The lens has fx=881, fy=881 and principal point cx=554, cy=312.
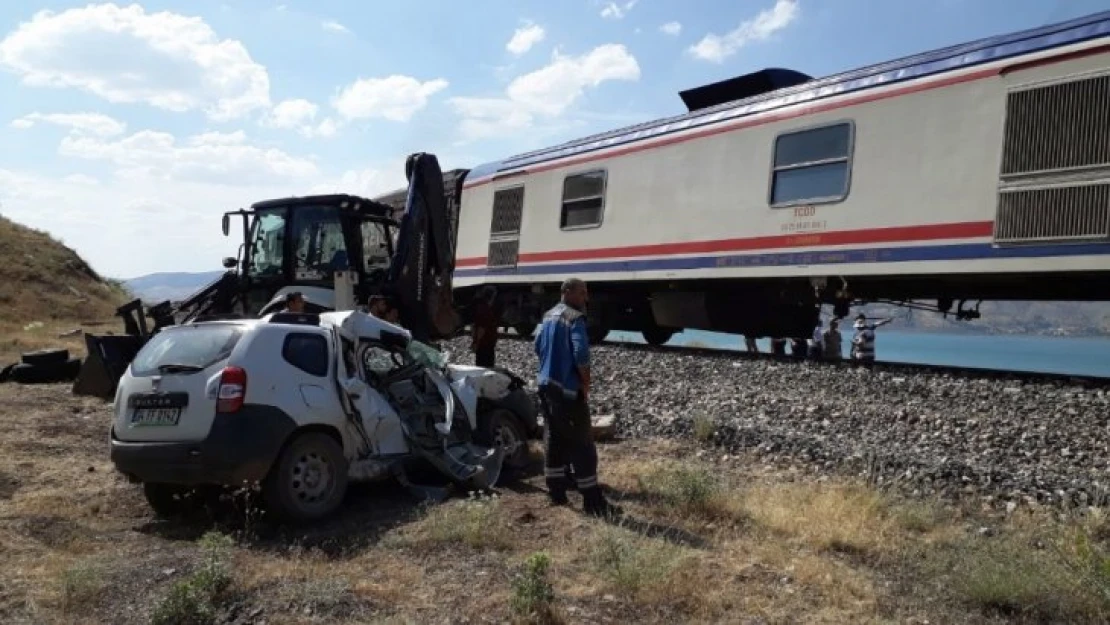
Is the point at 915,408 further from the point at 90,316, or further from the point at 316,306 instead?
the point at 90,316

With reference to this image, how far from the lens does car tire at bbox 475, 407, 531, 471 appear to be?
797cm

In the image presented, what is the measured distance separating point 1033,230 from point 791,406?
2.88 m

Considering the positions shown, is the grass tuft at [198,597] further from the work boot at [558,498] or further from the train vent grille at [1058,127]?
the train vent grille at [1058,127]

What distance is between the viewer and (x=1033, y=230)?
27.9 ft

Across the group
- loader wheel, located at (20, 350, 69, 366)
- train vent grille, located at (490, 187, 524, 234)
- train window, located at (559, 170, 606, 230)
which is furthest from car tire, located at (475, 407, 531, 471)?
loader wheel, located at (20, 350, 69, 366)

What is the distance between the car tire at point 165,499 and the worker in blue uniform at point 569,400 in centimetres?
289

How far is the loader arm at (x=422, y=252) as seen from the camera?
12133mm

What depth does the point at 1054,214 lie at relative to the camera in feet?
27.6

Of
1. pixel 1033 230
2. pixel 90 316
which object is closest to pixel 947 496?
pixel 1033 230

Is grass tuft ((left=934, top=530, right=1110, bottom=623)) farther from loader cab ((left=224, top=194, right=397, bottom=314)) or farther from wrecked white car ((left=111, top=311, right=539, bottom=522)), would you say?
loader cab ((left=224, top=194, right=397, bottom=314))

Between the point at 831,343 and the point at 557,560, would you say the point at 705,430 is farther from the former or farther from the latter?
the point at 831,343

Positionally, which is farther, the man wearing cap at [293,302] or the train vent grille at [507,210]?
the train vent grille at [507,210]

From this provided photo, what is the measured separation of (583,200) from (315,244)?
171 inches

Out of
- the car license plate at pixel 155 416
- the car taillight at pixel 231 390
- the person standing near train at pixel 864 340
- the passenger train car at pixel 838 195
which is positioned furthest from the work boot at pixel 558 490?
the person standing near train at pixel 864 340
